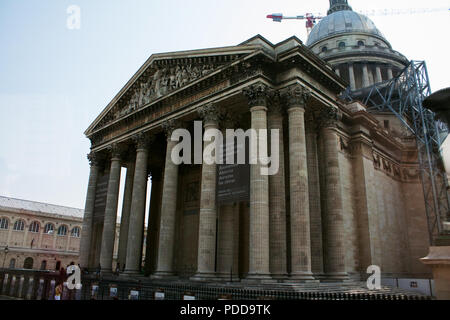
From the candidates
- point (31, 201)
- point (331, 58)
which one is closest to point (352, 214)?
point (331, 58)

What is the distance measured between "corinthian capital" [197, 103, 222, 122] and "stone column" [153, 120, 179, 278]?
3.42 m

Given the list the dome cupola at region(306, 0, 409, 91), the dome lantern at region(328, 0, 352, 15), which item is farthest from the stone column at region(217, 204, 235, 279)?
the dome lantern at region(328, 0, 352, 15)

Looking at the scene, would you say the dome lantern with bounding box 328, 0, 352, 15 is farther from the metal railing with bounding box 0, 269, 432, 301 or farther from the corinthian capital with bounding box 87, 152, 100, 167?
the metal railing with bounding box 0, 269, 432, 301

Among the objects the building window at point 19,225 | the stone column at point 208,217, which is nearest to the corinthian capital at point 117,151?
the stone column at point 208,217

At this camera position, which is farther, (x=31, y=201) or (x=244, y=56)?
(x=31, y=201)

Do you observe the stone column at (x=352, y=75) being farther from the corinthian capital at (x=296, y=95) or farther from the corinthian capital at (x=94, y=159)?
the corinthian capital at (x=94, y=159)

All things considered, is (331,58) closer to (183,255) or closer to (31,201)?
(183,255)

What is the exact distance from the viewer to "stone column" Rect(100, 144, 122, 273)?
29.3 m

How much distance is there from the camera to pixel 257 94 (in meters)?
20.3

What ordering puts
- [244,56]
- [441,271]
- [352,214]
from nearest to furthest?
1. [441,271]
2. [244,56]
3. [352,214]

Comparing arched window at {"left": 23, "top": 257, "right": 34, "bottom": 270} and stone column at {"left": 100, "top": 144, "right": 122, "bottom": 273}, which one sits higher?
stone column at {"left": 100, "top": 144, "right": 122, "bottom": 273}

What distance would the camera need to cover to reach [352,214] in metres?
26.3
